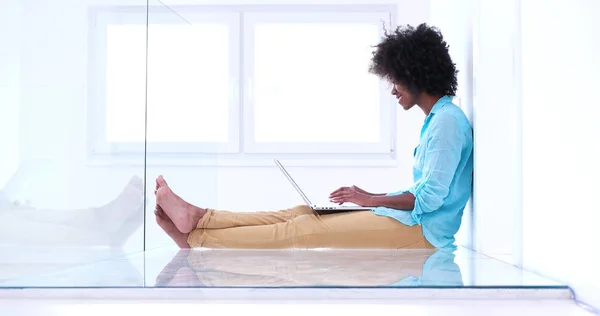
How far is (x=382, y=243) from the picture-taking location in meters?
2.92

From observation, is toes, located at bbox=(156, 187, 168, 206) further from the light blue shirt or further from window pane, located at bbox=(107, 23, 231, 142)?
the light blue shirt

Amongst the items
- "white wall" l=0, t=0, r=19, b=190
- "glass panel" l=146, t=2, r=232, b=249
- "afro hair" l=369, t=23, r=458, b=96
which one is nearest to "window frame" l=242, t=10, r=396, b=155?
"glass panel" l=146, t=2, r=232, b=249

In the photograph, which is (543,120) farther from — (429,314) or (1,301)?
(1,301)

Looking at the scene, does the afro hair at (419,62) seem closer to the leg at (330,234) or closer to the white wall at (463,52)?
the white wall at (463,52)

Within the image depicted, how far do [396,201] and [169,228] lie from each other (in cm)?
92

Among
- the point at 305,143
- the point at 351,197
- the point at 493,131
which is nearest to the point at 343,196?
the point at 351,197

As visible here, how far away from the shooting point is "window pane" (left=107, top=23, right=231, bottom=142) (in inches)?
110

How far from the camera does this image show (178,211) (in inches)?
119

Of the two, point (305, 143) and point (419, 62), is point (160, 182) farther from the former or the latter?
point (305, 143)

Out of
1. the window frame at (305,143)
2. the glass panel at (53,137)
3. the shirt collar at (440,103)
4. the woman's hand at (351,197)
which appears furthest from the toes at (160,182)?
the window frame at (305,143)

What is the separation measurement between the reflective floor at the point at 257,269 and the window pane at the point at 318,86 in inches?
97.5

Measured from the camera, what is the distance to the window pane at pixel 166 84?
2797 mm

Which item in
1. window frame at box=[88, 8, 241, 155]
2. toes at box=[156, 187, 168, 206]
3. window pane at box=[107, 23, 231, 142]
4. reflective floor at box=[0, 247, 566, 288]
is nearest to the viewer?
reflective floor at box=[0, 247, 566, 288]

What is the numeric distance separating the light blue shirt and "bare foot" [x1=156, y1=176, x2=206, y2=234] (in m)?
0.71
